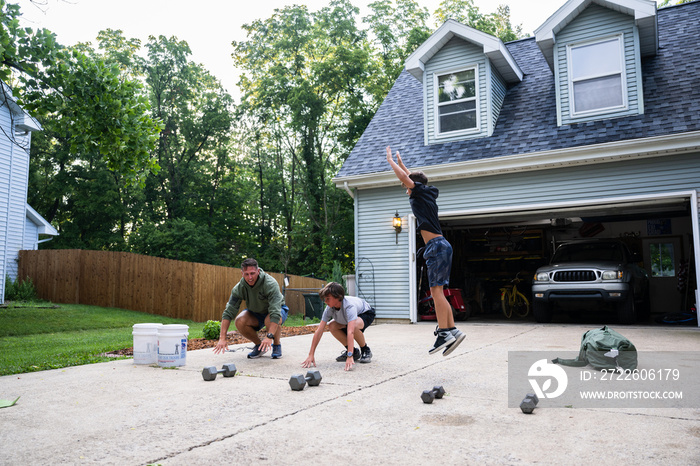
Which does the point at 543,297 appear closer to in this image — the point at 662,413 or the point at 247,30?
the point at 662,413

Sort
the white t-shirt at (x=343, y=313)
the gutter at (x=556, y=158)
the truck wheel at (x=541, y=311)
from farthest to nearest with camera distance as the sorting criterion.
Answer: the truck wheel at (x=541, y=311) → the gutter at (x=556, y=158) → the white t-shirt at (x=343, y=313)

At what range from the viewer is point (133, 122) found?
31.5 feet

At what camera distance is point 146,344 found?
545cm

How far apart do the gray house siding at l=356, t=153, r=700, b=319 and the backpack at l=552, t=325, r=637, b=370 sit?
5779 millimetres

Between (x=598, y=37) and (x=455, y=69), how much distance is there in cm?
299

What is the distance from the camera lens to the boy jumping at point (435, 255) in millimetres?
4660

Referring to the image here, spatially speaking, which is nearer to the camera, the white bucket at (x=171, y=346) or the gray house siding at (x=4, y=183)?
the white bucket at (x=171, y=346)

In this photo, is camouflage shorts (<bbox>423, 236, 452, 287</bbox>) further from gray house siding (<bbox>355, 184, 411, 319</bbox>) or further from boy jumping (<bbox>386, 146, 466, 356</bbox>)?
gray house siding (<bbox>355, 184, 411, 319</bbox>)

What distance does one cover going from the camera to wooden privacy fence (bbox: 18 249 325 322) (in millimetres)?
15109

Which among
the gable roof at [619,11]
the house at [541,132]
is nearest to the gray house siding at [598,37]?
the house at [541,132]

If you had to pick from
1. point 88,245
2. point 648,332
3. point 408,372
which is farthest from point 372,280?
point 88,245

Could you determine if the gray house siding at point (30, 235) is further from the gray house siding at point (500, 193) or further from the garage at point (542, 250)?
the garage at point (542, 250)

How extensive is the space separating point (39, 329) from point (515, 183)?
10305mm

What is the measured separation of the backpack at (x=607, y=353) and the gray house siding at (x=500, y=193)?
228 inches
